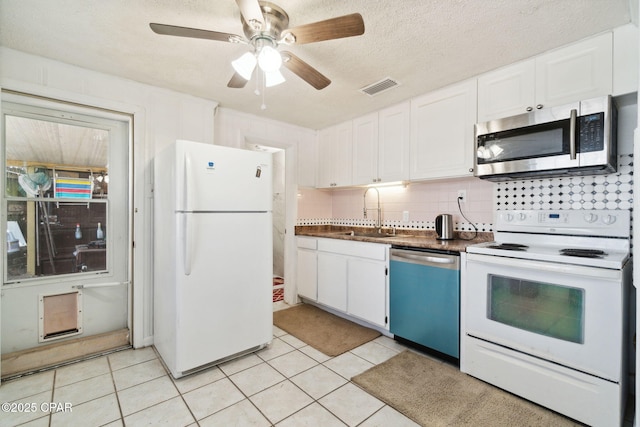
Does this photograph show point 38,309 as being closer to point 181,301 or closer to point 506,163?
point 181,301

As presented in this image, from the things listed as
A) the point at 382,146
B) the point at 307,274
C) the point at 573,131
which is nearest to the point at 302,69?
the point at 382,146

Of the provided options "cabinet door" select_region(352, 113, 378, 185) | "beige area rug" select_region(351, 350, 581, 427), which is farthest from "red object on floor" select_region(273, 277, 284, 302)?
"beige area rug" select_region(351, 350, 581, 427)

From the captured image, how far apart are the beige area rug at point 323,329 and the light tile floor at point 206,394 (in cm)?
18

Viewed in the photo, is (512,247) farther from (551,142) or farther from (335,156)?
(335,156)

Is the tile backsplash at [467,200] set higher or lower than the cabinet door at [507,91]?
lower

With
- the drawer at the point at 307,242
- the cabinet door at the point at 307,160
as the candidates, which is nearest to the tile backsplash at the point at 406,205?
the cabinet door at the point at 307,160

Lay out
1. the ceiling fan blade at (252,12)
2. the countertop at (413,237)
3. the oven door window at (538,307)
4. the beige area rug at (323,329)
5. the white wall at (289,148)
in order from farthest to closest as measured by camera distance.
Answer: the white wall at (289,148) → the beige area rug at (323,329) → the countertop at (413,237) → the oven door window at (538,307) → the ceiling fan blade at (252,12)

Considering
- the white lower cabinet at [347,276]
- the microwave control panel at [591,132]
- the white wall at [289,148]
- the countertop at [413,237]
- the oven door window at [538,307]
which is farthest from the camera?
the white wall at [289,148]

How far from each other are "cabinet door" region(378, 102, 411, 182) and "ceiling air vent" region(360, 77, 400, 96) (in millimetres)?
353

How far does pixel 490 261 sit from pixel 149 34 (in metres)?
2.60

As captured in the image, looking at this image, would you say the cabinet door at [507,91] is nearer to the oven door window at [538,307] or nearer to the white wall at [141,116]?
the oven door window at [538,307]

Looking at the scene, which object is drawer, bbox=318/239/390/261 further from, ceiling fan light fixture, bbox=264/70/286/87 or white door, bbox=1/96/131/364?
white door, bbox=1/96/131/364

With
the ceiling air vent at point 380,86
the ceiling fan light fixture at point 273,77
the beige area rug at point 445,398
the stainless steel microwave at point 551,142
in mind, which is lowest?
the beige area rug at point 445,398

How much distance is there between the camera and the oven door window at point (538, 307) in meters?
1.57
